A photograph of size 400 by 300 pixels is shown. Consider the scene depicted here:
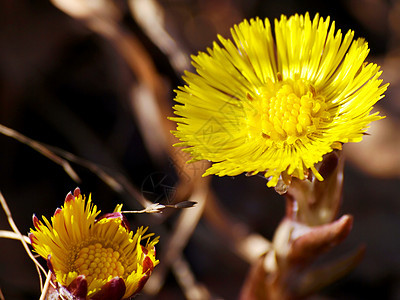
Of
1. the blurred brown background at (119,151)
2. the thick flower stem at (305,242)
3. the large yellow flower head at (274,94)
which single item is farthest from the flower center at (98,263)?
the blurred brown background at (119,151)

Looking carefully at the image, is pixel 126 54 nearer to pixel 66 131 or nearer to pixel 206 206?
pixel 66 131

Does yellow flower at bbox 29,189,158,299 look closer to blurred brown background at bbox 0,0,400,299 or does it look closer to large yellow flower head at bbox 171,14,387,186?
large yellow flower head at bbox 171,14,387,186

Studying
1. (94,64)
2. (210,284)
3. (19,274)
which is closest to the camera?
(19,274)

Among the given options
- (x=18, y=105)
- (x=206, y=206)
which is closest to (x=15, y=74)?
(x=18, y=105)

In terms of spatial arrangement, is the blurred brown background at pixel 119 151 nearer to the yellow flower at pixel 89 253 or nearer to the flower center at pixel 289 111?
the flower center at pixel 289 111

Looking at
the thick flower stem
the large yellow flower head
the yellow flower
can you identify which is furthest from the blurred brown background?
the yellow flower

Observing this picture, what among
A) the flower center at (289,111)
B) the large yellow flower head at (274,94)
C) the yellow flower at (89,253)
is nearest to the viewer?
the yellow flower at (89,253)

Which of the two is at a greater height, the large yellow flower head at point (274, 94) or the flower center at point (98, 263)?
the large yellow flower head at point (274, 94)
